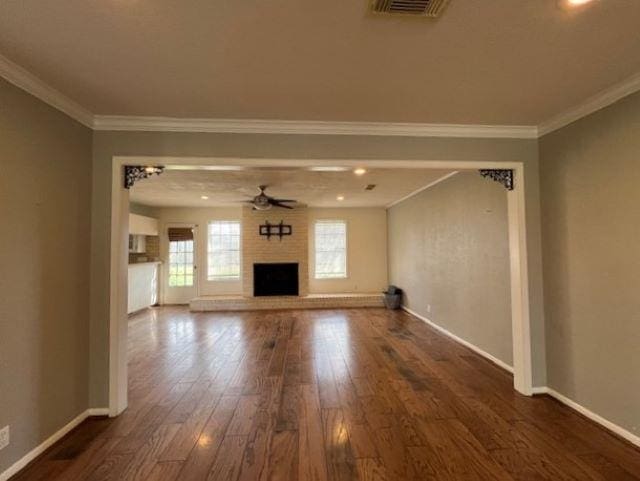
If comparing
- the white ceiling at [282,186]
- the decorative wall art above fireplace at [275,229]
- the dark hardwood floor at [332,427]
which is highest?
the white ceiling at [282,186]

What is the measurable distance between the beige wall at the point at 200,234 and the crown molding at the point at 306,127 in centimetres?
526

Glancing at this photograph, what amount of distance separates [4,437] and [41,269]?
0.99 m

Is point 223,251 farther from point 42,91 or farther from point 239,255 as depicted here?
point 42,91

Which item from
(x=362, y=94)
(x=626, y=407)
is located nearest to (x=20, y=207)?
(x=362, y=94)

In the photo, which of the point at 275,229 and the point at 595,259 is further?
the point at 275,229

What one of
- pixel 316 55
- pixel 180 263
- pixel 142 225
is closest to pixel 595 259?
pixel 316 55

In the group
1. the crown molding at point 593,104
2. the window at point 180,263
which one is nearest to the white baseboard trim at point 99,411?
the crown molding at point 593,104

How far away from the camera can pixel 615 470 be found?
187cm

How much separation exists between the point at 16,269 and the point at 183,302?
20.0ft

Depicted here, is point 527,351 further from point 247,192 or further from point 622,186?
point 247,192

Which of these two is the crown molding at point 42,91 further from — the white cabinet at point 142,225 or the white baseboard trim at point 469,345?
the white baseboard trim at point 469,345

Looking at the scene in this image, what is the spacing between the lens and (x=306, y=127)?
8.94 feet

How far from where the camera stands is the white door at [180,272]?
25.2 feet

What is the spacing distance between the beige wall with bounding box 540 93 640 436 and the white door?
710 cm
